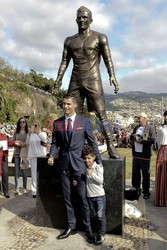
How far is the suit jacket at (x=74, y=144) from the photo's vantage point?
139 inches

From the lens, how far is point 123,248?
131 inches

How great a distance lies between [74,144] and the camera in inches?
140

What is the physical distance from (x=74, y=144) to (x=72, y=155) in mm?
154

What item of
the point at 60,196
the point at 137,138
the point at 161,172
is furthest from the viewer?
the point at 137,138

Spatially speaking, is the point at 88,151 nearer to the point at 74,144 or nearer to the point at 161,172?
the point at 74,144

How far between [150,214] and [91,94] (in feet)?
7.98

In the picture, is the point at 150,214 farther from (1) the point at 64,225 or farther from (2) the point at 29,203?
(2) the point at 29,203

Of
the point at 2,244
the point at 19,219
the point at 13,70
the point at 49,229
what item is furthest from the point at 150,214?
the point at 13,70

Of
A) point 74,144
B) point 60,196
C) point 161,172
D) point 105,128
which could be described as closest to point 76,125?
point 74,144

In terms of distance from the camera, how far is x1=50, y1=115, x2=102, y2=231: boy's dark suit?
3529 millimetres

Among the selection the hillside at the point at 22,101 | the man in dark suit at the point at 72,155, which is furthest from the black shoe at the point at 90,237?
the hillside at the point at 22,101

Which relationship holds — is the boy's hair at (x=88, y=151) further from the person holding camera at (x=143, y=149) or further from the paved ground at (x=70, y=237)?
the person holding camera at (x=143, y=149)

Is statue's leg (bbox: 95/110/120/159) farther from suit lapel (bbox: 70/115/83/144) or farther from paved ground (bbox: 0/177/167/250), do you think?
paved ground (bbox: 0/177/167/250)

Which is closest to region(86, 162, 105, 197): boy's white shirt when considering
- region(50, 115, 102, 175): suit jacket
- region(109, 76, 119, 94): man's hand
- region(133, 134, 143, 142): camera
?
region(50, 115, 102, 175): suit jacket
